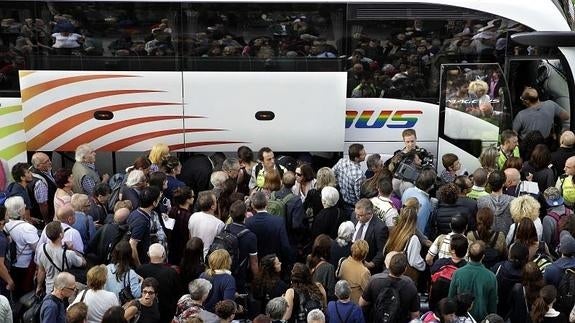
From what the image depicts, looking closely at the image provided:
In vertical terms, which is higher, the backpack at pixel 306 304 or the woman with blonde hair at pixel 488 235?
the woman with blonde hair at pixel 488 235

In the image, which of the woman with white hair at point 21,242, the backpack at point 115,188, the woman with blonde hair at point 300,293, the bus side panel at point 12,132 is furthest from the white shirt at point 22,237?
the bus side panel at point 12,132

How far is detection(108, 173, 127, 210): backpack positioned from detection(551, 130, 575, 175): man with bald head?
208 inches

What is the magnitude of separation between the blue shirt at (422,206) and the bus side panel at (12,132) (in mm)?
5446

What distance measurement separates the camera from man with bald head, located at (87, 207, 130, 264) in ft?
28.3

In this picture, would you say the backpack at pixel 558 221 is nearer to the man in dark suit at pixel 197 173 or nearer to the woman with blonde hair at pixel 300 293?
the woman with blonde hair at pixel 300 293

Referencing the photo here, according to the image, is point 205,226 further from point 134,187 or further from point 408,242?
point 408,242

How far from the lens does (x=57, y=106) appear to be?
11.9 m

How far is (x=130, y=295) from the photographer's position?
25.1 ft

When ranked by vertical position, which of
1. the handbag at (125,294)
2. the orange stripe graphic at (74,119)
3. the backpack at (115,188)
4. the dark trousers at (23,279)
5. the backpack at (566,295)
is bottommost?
the dark trousers at (23,279)

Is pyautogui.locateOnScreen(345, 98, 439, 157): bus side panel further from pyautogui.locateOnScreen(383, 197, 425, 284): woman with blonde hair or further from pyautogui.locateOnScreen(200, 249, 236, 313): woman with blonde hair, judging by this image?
pyautogui.locateOnScreen(200, 249, 236, 313): woman with blonde hair

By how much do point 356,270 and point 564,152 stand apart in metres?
4.37

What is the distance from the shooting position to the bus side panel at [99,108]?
1186 centimetres

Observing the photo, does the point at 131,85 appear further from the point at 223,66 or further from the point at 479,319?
the point at 479,319

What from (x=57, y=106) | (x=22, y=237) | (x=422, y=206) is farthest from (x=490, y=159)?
(x=57, y=106)
